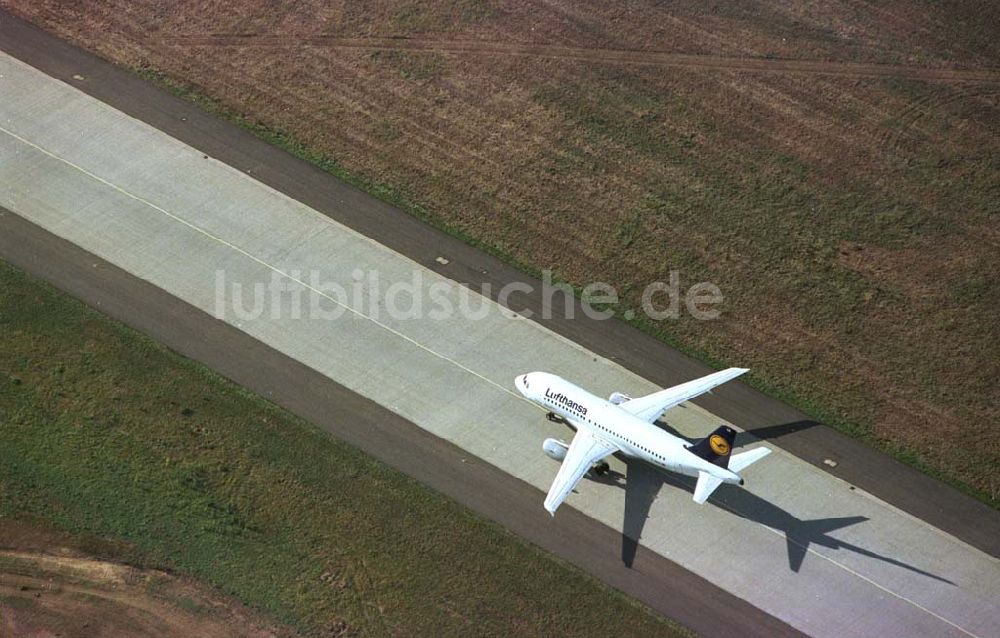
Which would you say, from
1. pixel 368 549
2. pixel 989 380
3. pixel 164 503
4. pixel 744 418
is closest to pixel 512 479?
pixel 368 549

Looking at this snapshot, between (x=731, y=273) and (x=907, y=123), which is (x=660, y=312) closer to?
(x=731, y=273)

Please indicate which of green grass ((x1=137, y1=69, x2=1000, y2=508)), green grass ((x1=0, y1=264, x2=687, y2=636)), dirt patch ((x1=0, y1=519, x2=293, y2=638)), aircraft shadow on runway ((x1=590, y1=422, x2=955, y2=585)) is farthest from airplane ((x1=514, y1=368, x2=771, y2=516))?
dirt patch ((x1=0, y1=519, x2=293, y2=638))

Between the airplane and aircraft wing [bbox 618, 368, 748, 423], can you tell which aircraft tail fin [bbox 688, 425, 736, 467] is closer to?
the airplane

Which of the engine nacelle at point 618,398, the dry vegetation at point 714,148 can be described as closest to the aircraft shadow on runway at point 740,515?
the engine nacelle at point 618,398

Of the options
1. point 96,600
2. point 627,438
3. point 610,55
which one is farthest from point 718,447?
point 610,55

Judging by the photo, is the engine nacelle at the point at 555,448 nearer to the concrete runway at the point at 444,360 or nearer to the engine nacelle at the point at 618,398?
the concrete runway at the point at 444,360
